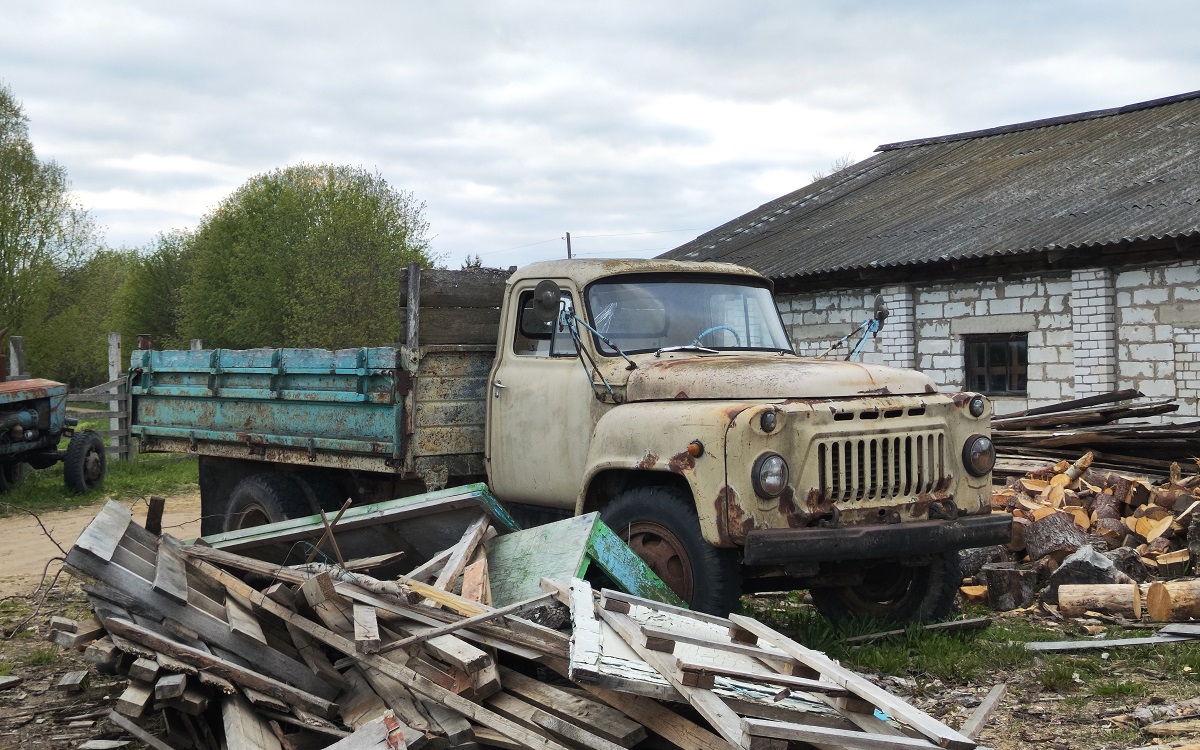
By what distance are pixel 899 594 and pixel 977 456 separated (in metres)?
1.07

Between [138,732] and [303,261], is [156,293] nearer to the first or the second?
[303,261]

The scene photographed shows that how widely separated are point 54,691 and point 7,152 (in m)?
33.3

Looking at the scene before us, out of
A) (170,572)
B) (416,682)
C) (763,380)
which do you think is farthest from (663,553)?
(170,572)

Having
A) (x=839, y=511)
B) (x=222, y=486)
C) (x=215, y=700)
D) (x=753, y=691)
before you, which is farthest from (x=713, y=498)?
(x=222, y=486)

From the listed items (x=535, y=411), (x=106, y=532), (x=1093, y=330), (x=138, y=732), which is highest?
(x=1093, y=330)

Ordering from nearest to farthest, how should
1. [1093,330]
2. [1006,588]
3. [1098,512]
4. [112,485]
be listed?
[1006,588] < [1098,512] < [1093,330] < [112,485]

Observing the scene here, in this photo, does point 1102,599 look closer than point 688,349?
No

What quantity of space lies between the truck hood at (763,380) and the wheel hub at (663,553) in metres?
0.72

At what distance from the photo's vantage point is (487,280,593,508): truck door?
22.8 feet

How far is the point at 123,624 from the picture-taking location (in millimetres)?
5137

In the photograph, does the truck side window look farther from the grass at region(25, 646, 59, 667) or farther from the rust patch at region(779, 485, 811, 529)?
the grass at region(25, 646, 59, 667)

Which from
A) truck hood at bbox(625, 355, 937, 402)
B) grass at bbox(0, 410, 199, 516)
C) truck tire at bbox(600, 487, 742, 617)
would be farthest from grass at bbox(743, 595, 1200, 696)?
grass at bbox(0, 410, 199, 516)

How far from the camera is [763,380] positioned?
6.20m

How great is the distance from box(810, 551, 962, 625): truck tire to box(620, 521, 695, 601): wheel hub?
1.16 m
